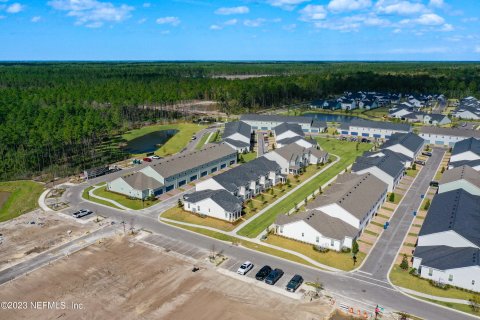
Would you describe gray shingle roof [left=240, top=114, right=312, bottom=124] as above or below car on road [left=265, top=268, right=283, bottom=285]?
above

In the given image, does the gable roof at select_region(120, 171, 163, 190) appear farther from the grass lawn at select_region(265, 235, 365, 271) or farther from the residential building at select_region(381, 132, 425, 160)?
the residential building at select_region(381, 132, 425, 160)

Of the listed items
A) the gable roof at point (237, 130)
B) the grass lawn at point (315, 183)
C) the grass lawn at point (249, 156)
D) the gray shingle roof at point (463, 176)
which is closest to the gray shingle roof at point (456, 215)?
the gray shingle roof at point (463, 176)

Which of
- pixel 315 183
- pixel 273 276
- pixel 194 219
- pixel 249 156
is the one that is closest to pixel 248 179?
pixel 194 219

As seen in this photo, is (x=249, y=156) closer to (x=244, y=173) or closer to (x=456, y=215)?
(x=244, y=173)

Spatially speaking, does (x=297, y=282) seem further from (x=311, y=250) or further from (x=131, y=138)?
(x=131, y=138)

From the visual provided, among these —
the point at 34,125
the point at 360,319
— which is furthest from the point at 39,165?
the point at 360,319

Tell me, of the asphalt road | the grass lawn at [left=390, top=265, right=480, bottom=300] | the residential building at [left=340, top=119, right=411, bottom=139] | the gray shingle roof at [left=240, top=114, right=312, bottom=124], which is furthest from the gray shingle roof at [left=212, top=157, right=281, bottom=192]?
the residential building at [left=340, top=119, right=411, bottom=139]

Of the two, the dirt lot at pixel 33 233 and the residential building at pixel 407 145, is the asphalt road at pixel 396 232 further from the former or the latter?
the dirt lot at pixel 33 233
